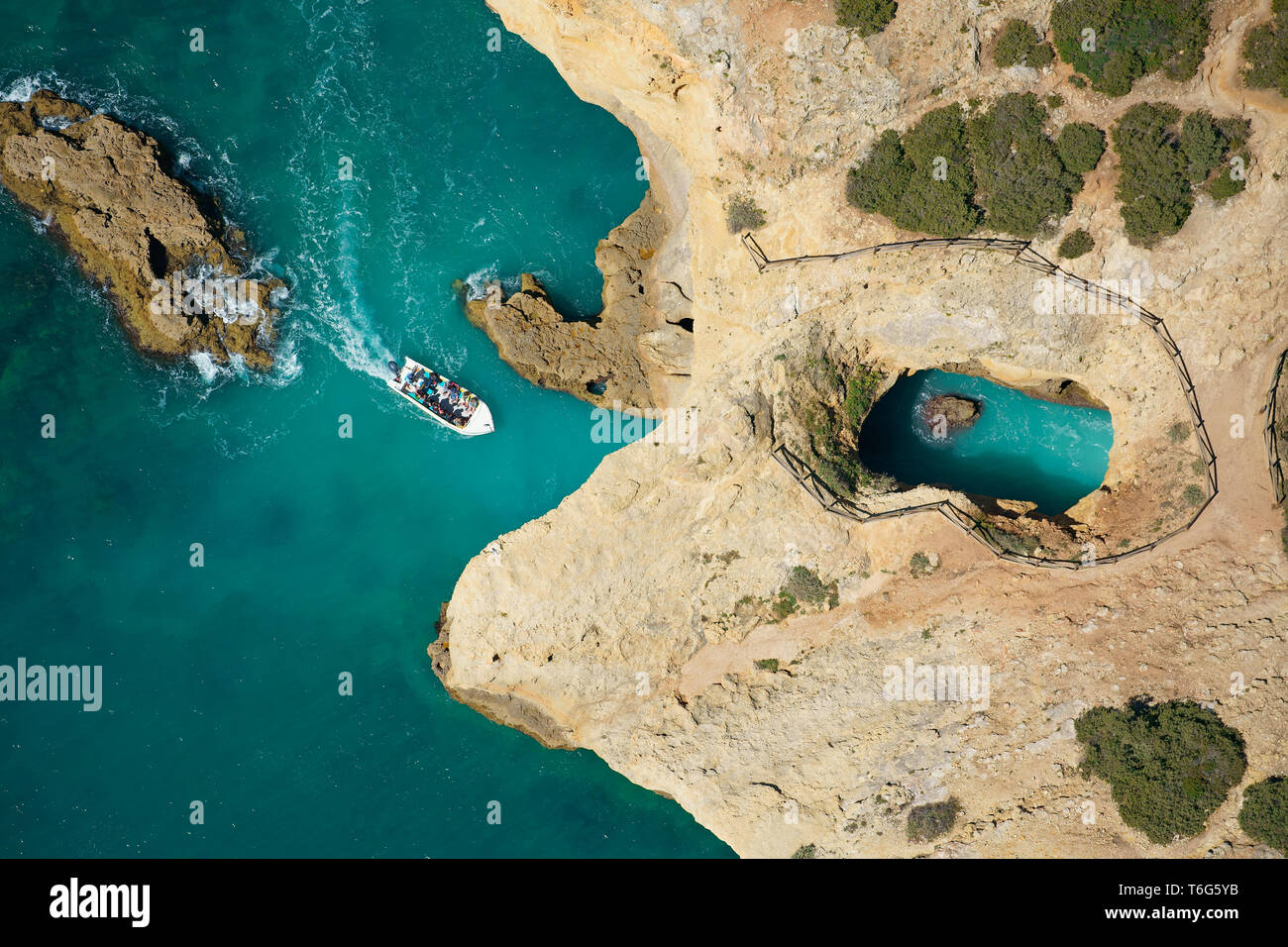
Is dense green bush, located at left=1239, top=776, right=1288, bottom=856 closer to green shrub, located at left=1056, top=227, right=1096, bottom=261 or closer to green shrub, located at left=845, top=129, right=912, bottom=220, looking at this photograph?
green shrub, located at left=1056, top=227, right=1096, bottom=261

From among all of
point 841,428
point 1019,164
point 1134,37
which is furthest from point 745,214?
point 1134,37

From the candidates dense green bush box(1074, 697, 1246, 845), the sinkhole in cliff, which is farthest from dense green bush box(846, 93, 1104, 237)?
dense green bush box(1074, 697, 1246, 845)

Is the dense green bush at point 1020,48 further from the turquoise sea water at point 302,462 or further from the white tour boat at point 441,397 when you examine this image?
the white tour boat at point 441,397

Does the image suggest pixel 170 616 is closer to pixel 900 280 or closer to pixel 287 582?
pixel 287 582

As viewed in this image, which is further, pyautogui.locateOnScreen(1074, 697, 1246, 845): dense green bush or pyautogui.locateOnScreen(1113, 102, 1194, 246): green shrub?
pyautogui.locateOnScreen(1113, 102, 1194, 246): green shrub
